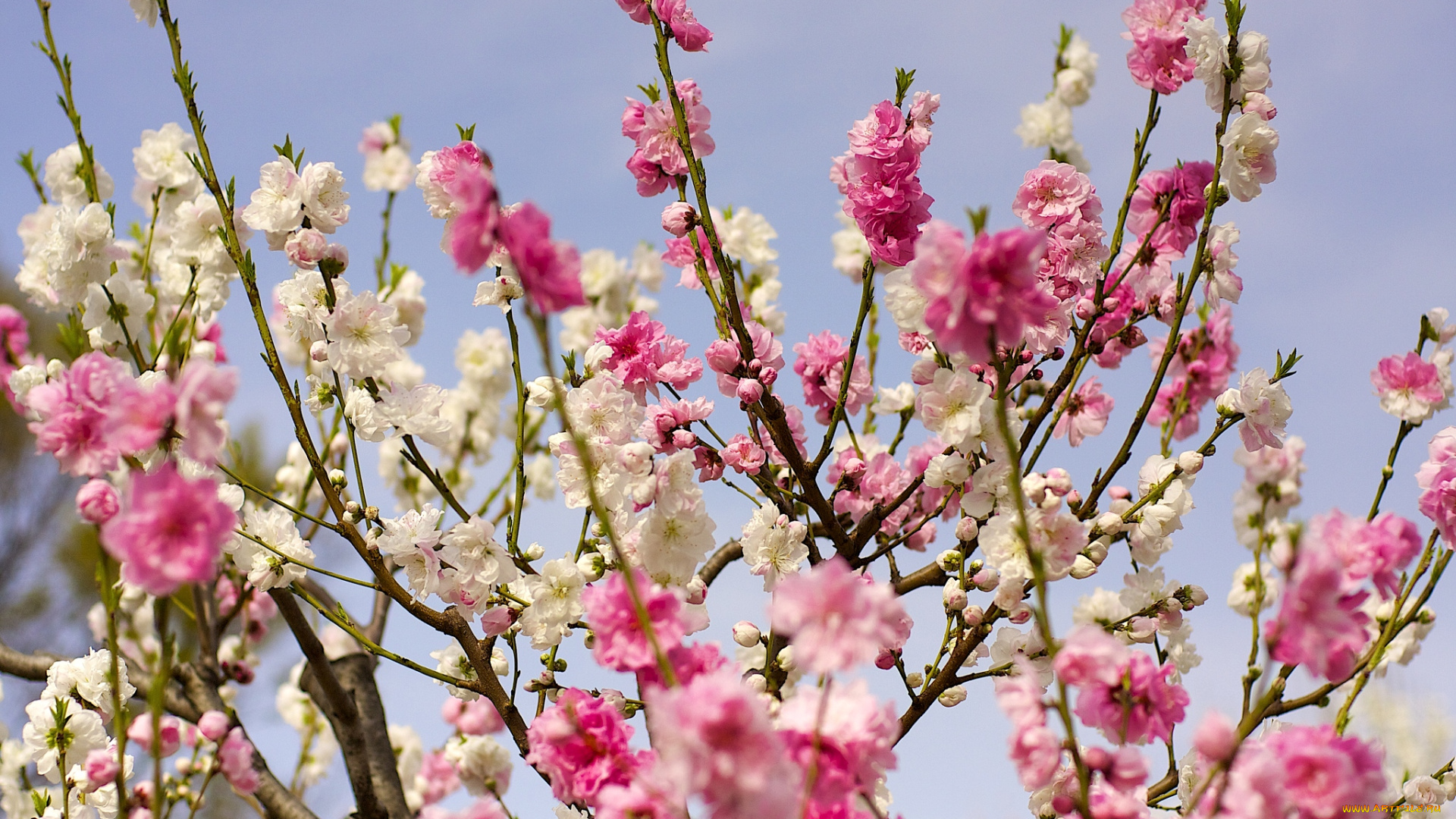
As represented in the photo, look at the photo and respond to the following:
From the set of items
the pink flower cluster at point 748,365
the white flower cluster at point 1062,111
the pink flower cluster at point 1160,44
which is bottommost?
the pink flower cluster at point 748,365

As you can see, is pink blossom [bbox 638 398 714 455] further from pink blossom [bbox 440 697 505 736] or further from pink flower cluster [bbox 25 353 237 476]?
pink blossom [bbox 440 697 505 736]

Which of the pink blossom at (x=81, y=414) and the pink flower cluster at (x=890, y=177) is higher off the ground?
the pink flower cluster at (x=890, y=177)

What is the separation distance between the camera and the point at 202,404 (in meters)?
0.92

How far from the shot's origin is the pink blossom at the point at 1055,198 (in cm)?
183

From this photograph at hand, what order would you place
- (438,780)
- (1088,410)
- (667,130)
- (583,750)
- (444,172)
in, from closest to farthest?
(583,750) < (444,172) < (667,130) < (1088,410) < (438,780)

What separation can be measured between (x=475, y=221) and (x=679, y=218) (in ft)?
3.34

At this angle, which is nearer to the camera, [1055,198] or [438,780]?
[1055,198]

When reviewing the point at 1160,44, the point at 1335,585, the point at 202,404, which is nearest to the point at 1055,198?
the point at 1160,44

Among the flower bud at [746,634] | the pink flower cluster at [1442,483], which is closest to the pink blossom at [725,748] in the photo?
the flower bud at [746,634]

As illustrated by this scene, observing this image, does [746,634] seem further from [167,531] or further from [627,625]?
[167,531]

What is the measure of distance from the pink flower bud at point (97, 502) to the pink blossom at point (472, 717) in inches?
85.0

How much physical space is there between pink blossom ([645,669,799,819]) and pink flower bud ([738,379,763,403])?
102 centimetres

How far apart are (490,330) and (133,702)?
1927 millimetres

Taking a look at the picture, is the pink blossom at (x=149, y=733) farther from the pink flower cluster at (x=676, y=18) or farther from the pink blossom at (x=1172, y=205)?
the pink blossom at (x=1172, y=205)
